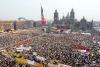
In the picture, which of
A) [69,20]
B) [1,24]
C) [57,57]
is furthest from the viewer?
[69,20]

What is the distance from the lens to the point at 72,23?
13262cm

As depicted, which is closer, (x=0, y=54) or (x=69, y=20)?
(x=0, y=54)

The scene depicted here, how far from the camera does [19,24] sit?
13888 cm

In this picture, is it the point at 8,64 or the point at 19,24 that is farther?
the point at 19,24

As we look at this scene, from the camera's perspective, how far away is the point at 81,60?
29156 millimetres

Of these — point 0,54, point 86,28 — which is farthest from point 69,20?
point 0,54

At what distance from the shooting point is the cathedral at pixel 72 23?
121025 millimetres

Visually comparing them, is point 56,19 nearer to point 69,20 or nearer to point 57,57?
point 69,20

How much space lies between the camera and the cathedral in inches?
4765

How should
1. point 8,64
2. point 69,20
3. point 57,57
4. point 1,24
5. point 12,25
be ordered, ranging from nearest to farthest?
point 8,64
point 57,57
point 1,24
point 12,25
point 69,20

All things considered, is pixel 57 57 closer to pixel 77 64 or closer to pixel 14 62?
pixel 77 64

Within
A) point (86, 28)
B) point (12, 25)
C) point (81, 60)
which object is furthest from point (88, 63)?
point (12, 25)

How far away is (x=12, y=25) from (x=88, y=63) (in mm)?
104061

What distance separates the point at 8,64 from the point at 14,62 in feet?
2.83
